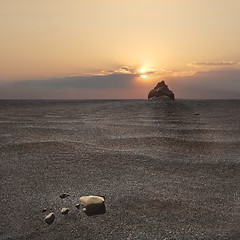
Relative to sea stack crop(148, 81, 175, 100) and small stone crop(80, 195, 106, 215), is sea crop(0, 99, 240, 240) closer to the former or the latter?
small stone crop(80, 195, 106, 215)

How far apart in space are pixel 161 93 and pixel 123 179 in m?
5.86

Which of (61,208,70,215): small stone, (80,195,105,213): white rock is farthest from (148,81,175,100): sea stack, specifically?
A: (61,208,70,215): small stone

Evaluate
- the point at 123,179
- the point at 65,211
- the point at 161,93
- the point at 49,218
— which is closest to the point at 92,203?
the point at 65,211

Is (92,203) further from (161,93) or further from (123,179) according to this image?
(161,93)

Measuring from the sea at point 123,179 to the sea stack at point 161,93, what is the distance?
3607mm

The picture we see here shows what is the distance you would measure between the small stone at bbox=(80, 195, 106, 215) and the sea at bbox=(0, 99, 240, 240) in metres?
0.04

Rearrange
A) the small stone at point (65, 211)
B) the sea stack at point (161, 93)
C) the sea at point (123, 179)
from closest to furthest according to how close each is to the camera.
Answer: the sea at point (123, 179)
the small stone at point (65, 211)
the sea stack at point (161, 93)

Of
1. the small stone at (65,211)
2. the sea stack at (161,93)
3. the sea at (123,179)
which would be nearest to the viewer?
the sea at (123,179)

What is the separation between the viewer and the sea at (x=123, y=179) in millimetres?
2117

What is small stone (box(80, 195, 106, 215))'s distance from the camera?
7.38 feet

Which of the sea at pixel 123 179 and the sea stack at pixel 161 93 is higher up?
the sea stack at pixel 161 93

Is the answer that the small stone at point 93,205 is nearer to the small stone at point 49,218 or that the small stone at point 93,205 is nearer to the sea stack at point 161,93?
the small stone at point 49,218

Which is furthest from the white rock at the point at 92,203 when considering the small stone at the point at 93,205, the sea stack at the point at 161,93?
the sea stack at the point at 161,93

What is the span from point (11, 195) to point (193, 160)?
5.35ft
